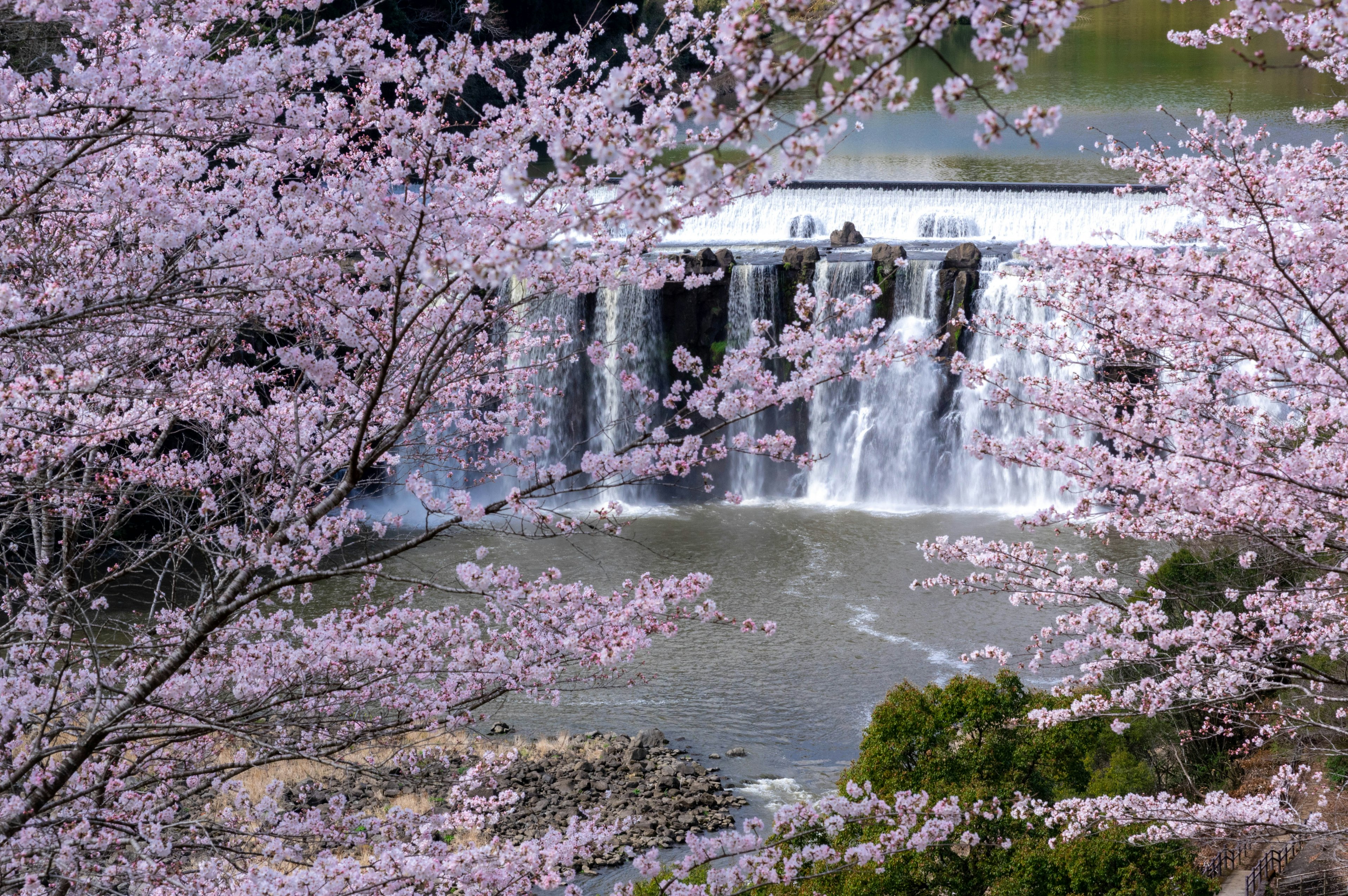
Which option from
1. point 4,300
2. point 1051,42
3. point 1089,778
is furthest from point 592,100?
point 1089,778

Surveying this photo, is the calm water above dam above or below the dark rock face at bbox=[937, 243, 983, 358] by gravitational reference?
above

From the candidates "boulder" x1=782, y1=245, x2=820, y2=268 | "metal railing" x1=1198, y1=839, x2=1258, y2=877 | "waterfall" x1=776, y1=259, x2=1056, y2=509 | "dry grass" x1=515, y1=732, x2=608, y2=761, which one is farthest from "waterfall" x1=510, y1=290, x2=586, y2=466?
"metal railing" x1=1198, y1=839, x2=1258, y2=877

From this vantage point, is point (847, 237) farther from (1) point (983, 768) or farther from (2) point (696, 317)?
(1) point (983, 768)

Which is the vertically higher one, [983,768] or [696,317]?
[696,317]

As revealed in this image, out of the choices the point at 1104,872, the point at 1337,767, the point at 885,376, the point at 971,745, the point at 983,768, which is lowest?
the point at 1104,872

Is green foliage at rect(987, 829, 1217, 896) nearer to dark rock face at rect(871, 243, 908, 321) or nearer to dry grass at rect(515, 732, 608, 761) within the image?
dry grass at rect(515, 732, 608, 761)

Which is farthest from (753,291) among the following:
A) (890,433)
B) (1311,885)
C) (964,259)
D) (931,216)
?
(1311,885)

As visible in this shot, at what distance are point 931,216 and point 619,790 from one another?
14.8m

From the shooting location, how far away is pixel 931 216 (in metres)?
23.4

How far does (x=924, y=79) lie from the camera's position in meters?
34.3

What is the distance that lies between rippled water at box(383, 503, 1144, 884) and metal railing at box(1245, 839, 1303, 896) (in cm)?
401

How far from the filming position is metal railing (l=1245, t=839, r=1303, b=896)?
30.9ft

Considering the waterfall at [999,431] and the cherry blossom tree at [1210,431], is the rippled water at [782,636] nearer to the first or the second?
the waterfall at [999,431]

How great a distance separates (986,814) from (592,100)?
525 cm
